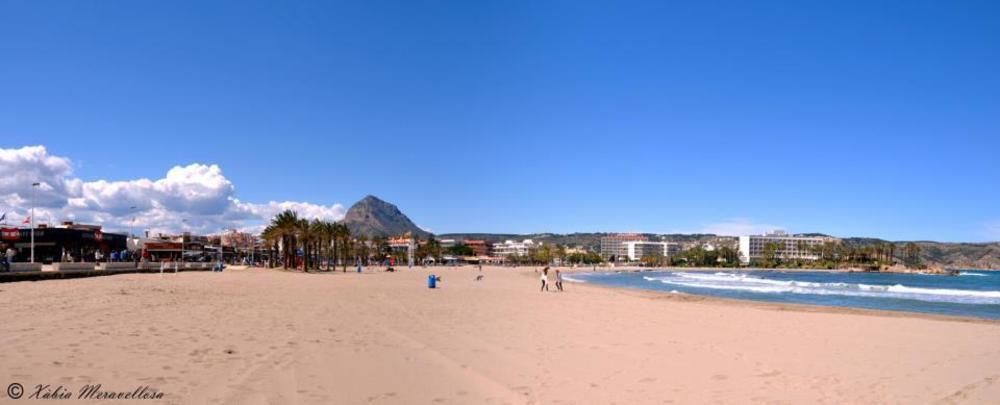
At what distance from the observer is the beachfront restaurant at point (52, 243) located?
73.0 meters

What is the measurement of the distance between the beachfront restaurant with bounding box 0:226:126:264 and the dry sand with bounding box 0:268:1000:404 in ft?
219

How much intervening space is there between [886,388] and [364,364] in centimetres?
733

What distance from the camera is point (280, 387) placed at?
7.59 metres

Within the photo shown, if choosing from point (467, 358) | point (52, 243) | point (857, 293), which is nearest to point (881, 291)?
point (857, 293)

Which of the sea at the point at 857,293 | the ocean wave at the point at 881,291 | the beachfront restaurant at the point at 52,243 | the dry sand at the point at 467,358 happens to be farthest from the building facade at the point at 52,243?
the dry sand at the point at 467,358

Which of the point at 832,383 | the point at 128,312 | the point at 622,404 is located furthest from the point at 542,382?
the point at 128,312

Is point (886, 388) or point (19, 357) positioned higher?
point (19, 357)

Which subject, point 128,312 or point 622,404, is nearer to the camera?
point 622,404

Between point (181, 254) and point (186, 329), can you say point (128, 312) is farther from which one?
point (181, 254)

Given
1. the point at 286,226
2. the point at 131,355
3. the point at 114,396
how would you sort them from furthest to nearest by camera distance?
the point at 286,226, the point at 131,355, the point at 114,396

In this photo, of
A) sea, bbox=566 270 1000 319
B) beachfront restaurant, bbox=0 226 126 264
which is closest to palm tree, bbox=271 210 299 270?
beachfront restaurant, bbox=0 226 126 264

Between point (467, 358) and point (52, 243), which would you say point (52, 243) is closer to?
point (52, 243)

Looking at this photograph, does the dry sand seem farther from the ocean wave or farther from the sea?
the ocean wave

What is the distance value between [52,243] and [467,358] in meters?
81.9
